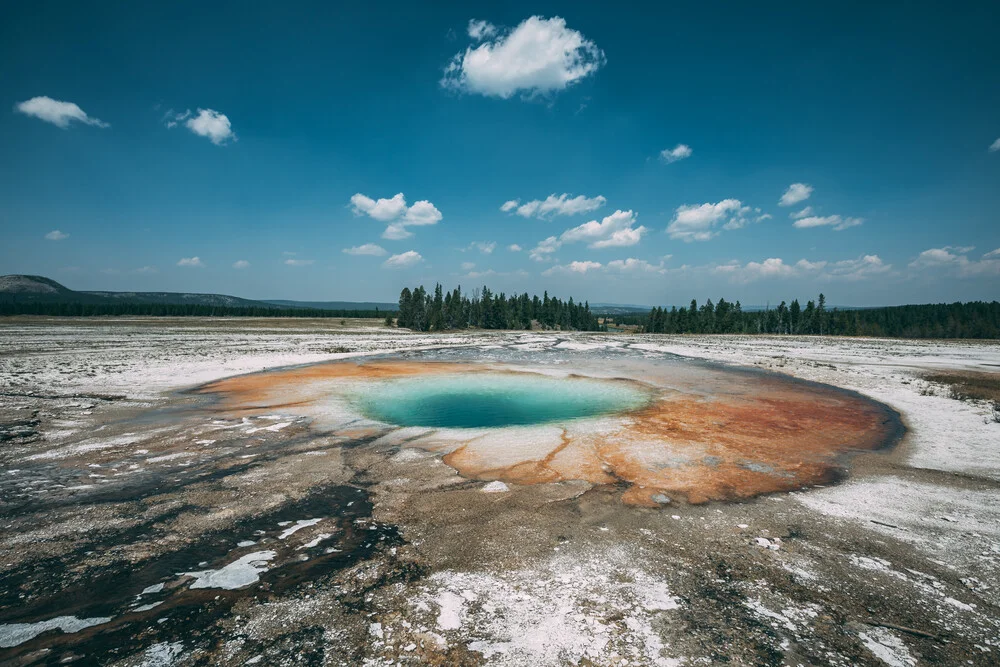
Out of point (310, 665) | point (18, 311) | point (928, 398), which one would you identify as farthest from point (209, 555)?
point (18, 311)

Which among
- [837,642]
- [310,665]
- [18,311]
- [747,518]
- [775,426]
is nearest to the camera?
[310,665]

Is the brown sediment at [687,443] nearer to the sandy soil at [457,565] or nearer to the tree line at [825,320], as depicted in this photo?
the sandy soil at [457,565]

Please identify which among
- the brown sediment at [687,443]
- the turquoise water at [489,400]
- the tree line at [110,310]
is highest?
the tree line at [110,310]

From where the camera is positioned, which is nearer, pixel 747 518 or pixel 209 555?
pixel 209 555

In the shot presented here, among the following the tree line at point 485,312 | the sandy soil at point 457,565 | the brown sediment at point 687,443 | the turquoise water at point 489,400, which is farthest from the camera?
the tree line at point 485,312

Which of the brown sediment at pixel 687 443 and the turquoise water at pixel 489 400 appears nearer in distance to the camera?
the brown sediment at pixel 687 443

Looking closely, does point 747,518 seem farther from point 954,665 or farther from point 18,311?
point 18,311

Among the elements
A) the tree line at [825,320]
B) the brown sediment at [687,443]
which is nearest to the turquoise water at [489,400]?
the brown sediment at [687,443]

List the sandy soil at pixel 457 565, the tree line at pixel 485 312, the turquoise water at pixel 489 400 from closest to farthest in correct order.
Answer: the sandy soil at pixel 457 565 → the turquoise water at pixel 489 400 → the tree line at pixel 485 312
